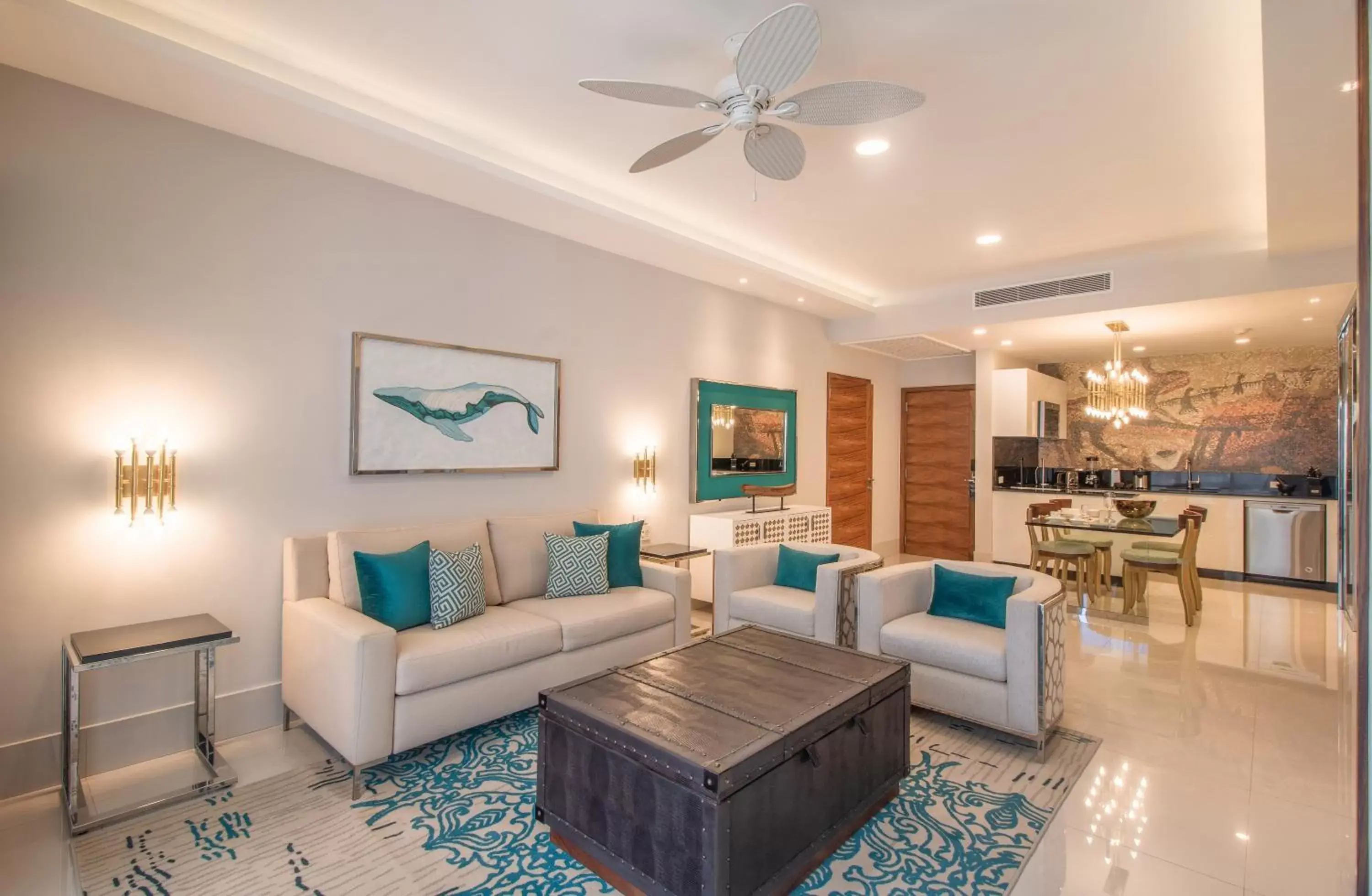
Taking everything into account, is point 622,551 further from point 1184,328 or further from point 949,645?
point 1184,328

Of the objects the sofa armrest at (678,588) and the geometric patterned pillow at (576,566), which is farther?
the sofa armrest at (678,588)

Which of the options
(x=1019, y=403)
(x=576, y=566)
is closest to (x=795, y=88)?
(x=576, y=566)

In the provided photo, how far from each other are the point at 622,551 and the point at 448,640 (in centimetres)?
136

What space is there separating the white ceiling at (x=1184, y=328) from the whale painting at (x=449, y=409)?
3.97m

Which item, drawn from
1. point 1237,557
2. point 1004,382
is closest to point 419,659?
point 1004,382

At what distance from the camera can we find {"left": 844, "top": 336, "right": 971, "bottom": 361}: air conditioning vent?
688 cm

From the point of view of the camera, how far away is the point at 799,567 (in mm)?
4363

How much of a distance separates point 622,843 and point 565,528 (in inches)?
93.3

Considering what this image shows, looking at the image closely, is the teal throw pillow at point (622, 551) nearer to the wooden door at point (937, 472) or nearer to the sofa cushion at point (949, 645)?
the sofa cushion at point (949, 645)

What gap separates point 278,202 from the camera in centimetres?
331

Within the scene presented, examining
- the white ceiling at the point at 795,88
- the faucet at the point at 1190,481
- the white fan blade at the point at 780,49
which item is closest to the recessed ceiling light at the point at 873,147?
the white ceiling at the point at 795,88

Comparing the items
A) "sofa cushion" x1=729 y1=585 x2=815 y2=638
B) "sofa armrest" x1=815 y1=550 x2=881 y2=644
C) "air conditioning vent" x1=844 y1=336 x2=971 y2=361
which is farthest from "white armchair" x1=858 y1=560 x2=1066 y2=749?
"air conditioning vent" x1=844 y1=336 x2=971 y2=361

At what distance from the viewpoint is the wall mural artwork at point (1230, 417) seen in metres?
6.89

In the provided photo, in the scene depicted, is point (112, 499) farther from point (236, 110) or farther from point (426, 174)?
point (426, 174)
